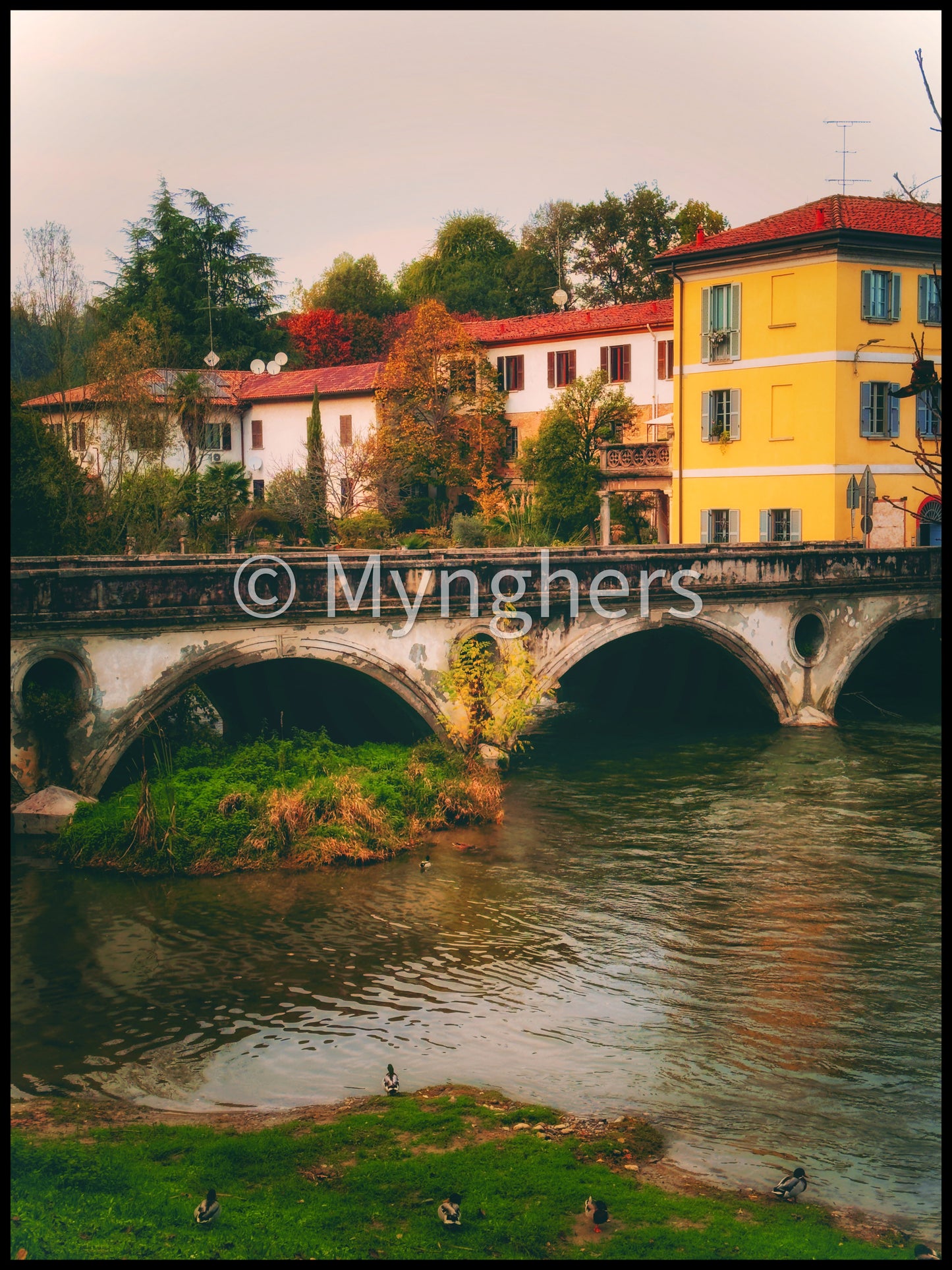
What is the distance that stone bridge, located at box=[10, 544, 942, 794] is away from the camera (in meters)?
20.3

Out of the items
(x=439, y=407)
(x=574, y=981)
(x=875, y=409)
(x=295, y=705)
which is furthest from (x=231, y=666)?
(x=439, y=407)

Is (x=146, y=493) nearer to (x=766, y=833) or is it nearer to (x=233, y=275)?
(x=766, y=833)

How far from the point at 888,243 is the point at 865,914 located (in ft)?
77.1

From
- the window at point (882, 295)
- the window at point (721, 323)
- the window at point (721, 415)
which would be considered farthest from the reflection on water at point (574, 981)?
the window at point (721, 323)

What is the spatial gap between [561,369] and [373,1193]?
1616 inches

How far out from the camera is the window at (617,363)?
153ft

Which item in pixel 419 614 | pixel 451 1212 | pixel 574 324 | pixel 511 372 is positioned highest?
pixel 574 324

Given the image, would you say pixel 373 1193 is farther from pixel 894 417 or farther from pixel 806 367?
pixel 894 417

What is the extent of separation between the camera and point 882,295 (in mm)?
35719

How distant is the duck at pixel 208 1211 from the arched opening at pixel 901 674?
27.6 metres

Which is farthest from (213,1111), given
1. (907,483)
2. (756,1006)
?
(907,483)

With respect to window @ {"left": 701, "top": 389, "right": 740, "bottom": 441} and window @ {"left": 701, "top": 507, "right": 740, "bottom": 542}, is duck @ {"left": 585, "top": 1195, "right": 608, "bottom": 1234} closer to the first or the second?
window @ {"left": 701, "top": 507, "right": 740, "bottom": 542}

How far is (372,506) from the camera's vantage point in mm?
48812

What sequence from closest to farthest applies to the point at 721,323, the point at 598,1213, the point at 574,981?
the point at 598,1213 < the point at 574,981 < the point at 721,323
